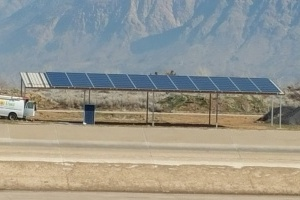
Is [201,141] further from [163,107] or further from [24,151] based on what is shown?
[163,107]

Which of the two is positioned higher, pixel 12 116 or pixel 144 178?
pixel 144 178

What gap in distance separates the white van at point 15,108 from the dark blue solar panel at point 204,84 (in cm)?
978

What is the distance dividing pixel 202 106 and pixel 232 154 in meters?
38.7

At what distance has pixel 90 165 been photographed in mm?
30375

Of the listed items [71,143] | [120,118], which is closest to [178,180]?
[71,143]

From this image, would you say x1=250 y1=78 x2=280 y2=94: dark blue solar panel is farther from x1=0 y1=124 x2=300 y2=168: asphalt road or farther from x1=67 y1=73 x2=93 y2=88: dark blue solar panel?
x1=0 y1=124 x2=300 y2=168: asphalt road

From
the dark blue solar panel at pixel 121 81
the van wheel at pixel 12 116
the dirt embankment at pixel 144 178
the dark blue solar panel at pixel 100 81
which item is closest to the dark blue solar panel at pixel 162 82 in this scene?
the dark blue solar panel at pixel 121 81

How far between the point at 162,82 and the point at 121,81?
2.28m

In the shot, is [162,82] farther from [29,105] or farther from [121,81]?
[29,105]

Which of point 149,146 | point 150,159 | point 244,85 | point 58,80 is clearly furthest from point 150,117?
point 150,159

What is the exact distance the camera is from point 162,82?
50.2 metres

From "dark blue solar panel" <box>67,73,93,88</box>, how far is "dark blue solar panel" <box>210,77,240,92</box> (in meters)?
6.83

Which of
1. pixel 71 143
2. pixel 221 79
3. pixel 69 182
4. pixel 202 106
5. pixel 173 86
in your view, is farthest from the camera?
pixel 202 106

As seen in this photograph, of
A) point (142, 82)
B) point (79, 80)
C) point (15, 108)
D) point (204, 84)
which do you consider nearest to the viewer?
point (79, 80)
